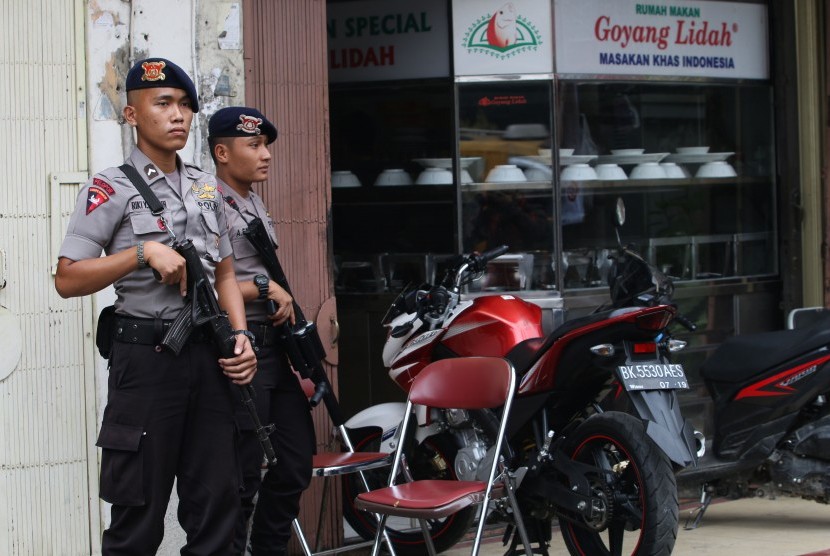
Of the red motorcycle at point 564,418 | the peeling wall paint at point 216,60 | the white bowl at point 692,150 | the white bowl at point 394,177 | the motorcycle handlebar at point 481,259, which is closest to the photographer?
the red motorcycle at point 564,418

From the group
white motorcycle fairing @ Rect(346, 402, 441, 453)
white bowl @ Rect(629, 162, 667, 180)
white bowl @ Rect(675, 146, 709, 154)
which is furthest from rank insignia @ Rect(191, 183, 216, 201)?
white bowl @ Rect(675, 146, 709, 154)

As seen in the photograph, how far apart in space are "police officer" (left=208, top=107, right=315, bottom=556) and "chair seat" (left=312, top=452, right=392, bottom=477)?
0.38ft

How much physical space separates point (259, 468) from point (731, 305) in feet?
12.8

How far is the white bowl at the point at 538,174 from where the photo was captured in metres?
6.94

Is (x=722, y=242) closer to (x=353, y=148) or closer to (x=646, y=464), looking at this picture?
(x=353, y=148)

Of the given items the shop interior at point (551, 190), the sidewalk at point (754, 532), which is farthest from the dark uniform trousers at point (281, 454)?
the shop interior at point (551, 190)

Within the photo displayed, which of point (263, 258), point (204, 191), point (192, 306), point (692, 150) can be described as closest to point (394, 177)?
point (692, 150)

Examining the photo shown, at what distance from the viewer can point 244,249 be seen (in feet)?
16.1

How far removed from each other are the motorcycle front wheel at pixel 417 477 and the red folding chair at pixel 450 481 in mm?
273

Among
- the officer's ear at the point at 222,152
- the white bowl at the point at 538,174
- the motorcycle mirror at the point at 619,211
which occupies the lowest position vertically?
the motorcycle mirror at the point at 619,211

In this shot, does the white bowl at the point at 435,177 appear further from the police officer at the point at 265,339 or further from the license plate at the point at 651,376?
the license plate at the point at 651,376

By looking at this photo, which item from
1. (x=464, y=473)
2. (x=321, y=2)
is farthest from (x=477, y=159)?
(x=464, y=473)

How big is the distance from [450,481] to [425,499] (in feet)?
1.33

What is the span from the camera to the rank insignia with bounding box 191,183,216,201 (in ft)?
14.0
